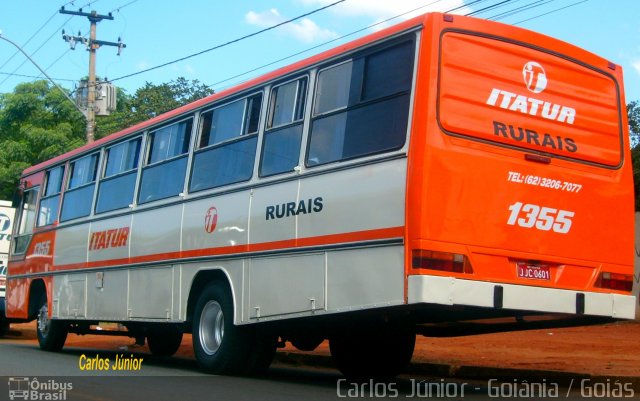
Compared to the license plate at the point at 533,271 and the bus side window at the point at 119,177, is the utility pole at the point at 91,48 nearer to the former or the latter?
the bus side window at the point at 119,177

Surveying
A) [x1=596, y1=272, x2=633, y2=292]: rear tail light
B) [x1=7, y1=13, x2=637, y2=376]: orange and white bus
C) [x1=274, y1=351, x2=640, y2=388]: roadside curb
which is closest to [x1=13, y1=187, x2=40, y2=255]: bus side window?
[x1=7, y1=13, x2=637, y2=376]: orange and white bus

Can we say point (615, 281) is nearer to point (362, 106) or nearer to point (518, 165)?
point (518, 165)

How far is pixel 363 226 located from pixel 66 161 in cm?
883

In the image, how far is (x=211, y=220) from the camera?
10.9 meters

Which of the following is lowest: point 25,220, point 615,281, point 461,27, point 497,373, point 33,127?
point 497,373

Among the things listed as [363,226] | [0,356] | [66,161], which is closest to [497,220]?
[363,226]

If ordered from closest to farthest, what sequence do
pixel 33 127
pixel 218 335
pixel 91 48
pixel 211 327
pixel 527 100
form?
pixel 527 100 < pixel 218 335 < pixel 211 327 < pixel 91 48 < pixel 33 127

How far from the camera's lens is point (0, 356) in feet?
44.8

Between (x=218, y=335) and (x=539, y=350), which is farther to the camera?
(x=539, y=350)

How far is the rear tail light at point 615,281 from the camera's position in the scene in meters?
8.88

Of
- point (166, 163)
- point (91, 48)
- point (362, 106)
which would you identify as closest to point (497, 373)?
point (362, 106)

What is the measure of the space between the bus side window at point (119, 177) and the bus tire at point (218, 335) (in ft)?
9.13

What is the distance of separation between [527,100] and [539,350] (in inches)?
318

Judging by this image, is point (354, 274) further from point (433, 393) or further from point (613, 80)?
point (613, 80)
